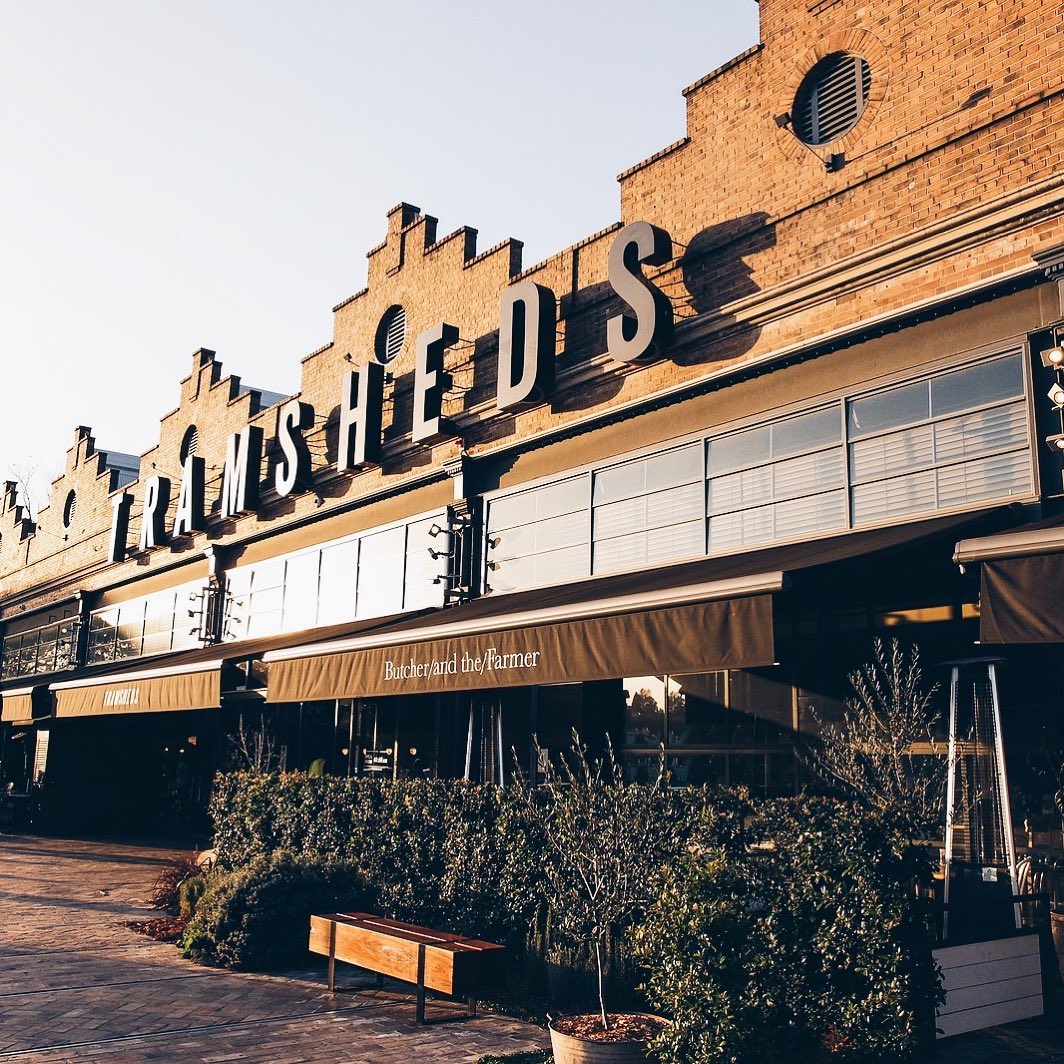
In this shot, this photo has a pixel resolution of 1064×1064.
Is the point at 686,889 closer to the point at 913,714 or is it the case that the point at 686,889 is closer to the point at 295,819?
the point at 913,714

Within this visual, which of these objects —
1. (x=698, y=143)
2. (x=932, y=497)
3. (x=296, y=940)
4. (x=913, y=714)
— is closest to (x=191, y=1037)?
(x=296, y=940)

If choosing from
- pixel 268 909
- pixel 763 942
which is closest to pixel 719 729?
pixel 763 942

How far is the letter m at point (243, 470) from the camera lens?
19.8m

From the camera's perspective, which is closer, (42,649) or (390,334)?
(390,334)

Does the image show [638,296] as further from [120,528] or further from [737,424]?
[120,528]

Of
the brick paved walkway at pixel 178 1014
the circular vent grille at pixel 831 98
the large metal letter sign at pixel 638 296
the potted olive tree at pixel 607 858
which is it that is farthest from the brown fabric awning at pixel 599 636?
the circular vent grille at pixel 831 98

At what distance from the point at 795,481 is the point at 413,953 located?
18.6 feet

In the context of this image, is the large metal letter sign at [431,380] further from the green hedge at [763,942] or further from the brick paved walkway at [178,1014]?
the green hedge at [763,942]

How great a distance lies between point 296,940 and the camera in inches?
396

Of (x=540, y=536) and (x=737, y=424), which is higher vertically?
(x=737, y=424)

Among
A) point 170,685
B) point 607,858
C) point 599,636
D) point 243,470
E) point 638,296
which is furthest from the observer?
point 243,470

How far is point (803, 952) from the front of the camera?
6.33 m

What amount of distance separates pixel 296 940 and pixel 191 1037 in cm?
260

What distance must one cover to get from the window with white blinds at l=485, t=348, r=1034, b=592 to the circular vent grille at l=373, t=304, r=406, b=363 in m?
4.68
